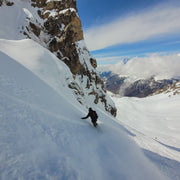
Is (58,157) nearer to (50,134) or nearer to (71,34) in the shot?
(50,134)

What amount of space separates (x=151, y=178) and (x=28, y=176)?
512 centimetres

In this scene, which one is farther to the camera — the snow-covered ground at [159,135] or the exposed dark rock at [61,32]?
the exposed dark rock at [61,32]

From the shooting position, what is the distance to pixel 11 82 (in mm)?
6680

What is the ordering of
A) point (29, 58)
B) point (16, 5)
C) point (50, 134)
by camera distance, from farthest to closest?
point (16, 5) → point (29, 58) → point (50, 134)

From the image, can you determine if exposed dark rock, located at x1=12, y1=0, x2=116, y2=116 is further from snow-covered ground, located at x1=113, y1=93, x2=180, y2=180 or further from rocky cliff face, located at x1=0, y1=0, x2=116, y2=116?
snow-covered ground, located at x1=113, y1=93, x2=180, y2=180

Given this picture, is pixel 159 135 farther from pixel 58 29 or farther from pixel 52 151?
pixel 58 29

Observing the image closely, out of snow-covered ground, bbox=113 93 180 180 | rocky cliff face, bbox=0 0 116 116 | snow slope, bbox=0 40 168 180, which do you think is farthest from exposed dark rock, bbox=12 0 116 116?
snow slope, bbox=0 40 168 180

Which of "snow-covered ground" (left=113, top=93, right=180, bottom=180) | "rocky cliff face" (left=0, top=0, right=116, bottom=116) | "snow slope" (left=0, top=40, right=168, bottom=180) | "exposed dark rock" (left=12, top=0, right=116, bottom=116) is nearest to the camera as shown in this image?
"snow slope" (left=0, top=40, right=168, bottom=180)

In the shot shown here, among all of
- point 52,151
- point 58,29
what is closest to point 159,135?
point 52,151

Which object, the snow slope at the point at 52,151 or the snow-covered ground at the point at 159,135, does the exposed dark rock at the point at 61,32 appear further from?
the snow slope at the point at 52,151

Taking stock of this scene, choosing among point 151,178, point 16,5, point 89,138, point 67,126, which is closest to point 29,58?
point 67,126

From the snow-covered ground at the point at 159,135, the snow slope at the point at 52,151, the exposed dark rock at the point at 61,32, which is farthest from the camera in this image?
the exposed dark rock at the point at 61,32

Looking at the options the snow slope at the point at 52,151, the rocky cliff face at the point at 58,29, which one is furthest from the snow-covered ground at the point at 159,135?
the rocky cliff face at the point at 58,29

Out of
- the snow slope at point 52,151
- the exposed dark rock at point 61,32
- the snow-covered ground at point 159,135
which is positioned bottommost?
the snow-covered ground at point 159,135
